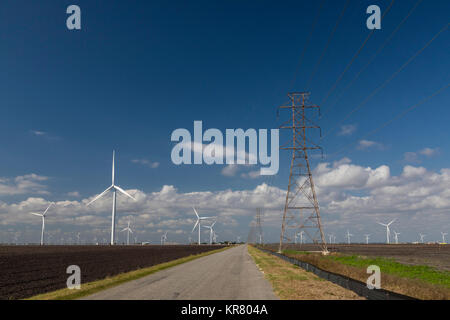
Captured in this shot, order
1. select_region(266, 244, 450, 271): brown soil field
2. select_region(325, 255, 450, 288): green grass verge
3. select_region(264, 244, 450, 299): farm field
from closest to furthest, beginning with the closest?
select_region(264, 244, 450, 299): farm field → select_region(325, 255, 450, 288): green grass verge → select_region(266, 244, 450, 271): brown soil field

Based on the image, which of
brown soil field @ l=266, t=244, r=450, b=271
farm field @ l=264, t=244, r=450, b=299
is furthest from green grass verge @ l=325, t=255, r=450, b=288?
brown soil field @ l=266, t=244, r=450, b=271

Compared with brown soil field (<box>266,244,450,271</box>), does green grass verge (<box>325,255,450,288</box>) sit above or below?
above

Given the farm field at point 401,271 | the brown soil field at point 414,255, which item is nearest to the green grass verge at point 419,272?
the farm field at point 401,271

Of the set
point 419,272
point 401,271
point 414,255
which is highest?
point 419,272

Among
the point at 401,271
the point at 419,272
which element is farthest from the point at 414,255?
the point at 419,272

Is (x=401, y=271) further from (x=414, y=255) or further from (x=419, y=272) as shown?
(x=414, y=255)

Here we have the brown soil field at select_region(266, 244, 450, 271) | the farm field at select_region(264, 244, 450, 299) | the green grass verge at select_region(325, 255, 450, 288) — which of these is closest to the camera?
the farm field at select_region(264, 244, 450, 299)

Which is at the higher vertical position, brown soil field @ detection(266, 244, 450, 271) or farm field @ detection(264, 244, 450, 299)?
farm field @ detection(264, 244, 450, 299)

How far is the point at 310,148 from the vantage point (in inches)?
1972

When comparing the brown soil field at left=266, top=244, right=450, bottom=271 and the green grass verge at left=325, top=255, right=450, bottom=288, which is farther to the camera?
the brown soil field at left=266, top=244, right=450, bottom=271

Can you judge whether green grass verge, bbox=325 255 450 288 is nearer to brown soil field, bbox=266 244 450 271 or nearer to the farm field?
the farm field
